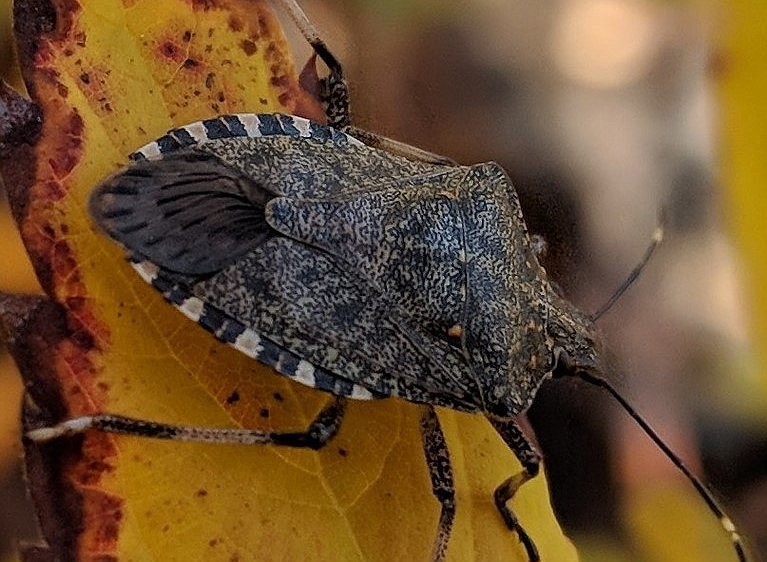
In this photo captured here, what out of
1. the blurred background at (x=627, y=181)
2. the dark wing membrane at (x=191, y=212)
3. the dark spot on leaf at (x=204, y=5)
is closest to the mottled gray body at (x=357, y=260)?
the dark wing membrane at (x=191, y=212)

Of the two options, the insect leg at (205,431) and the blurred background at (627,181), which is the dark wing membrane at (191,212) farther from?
the blurred background at (627,181)

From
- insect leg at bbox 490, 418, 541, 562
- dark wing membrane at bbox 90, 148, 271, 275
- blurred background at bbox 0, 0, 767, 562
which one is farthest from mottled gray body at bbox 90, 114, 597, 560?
blurred background at bbox 0, 0, 767, 562

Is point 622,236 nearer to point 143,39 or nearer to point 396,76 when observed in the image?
point 396,76

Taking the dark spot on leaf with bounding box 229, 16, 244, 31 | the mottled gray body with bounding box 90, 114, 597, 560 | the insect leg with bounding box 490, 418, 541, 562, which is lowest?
the insect leg with bounding box 490, 418, 541, 562

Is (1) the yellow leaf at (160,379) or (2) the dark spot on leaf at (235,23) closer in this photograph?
(1) the yellow leaf at (160,379)

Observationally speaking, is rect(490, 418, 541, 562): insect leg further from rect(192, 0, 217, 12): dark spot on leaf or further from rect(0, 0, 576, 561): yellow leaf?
rect(192, 0, 217, 12): dark spot on leaf

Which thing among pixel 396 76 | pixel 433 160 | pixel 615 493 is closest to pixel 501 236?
pixel 433 160

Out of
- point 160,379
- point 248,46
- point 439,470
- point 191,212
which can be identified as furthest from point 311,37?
point 439,470
